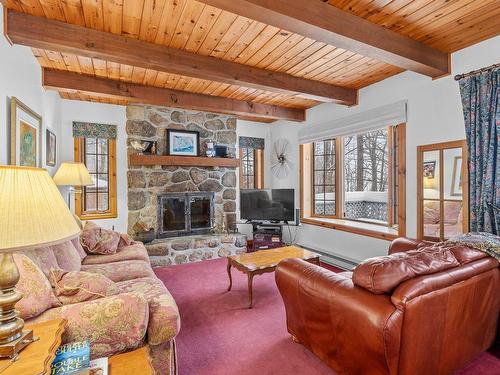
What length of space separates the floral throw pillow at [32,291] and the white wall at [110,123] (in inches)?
117

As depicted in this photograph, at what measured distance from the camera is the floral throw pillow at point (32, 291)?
4.41ft

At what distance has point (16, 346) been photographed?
3.43ft

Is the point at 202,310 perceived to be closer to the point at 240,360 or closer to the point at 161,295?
the point at 240,360

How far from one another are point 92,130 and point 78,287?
325 centimetres

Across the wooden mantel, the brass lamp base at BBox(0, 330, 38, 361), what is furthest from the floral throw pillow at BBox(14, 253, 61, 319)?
the wooden mantel

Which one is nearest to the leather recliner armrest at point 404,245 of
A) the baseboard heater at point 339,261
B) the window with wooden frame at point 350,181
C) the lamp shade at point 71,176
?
the baseboard heater at point 339,261

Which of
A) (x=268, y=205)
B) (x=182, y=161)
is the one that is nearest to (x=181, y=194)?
(x=182, y=161)

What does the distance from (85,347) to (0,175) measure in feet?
2.53

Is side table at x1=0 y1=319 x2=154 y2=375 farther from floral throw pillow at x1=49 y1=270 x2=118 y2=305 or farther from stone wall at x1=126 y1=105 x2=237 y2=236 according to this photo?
stone wall at x1=126 y1=105 x2=237 y2=236

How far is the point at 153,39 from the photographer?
8.07 ft

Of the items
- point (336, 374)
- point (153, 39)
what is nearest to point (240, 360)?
point (336, 374)

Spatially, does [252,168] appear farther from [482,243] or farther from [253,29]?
[482,243]

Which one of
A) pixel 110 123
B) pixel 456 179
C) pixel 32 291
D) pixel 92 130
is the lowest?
pixel 32 291

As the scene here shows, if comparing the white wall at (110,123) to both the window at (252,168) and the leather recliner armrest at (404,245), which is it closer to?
the window at (252,168)
